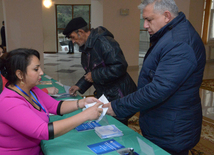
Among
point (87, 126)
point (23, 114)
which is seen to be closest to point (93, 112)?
point (87, 126)

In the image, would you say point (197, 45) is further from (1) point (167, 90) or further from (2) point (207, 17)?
(2) point (207, 17)

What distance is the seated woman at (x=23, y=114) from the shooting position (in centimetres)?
135

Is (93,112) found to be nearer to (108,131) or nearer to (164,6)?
(108,131)

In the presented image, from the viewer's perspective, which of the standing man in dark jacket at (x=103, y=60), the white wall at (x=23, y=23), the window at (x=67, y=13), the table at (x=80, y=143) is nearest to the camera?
the table at (x=80, y=143)

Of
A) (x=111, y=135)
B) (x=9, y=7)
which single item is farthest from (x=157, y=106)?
(x=9, y=7)

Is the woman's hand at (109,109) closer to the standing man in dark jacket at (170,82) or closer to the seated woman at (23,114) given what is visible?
the standing man in dark jacket at (170,82)

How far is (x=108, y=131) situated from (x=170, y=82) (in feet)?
2.05

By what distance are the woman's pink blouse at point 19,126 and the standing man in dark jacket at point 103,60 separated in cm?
94

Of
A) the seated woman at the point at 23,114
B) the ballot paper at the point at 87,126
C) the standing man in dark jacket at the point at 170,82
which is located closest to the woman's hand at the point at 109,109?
the standing man in dark jacket at the point at 170,82

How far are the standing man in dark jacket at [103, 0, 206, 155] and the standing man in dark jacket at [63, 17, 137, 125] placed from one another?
790 millimetres

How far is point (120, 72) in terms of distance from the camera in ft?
7.96

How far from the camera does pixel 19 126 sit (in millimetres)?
1349

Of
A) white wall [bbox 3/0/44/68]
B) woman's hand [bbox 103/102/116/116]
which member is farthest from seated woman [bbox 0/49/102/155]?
white wall [bbox 3/0/44/68]

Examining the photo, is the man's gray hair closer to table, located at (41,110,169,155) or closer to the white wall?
table, located at (41,110,169,155)
